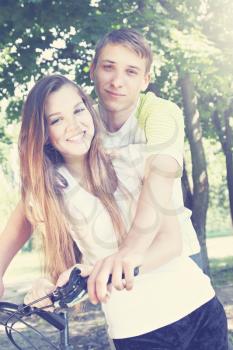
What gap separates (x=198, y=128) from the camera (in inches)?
407

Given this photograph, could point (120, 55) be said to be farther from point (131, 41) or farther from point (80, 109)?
point (80, 109)

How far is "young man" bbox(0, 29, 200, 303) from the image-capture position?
1.50 m

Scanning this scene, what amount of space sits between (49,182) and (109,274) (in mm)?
646

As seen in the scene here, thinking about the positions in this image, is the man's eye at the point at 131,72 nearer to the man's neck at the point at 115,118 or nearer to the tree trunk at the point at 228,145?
the man's neck at the point at 115,118

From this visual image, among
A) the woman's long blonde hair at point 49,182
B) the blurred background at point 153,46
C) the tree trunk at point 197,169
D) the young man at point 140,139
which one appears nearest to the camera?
the young man at point 140,139

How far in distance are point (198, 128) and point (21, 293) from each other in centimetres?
623

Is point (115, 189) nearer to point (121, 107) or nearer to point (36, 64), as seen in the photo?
point (121, 107)

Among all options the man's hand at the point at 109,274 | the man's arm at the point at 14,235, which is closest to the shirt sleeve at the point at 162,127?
→ the man's arm at the point at 14,235

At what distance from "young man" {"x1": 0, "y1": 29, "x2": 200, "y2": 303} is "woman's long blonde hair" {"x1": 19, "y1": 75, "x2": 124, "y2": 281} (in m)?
0.14

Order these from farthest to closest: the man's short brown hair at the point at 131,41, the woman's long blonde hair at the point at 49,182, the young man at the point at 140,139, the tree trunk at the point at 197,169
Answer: the tree trunk at the point at 197,169
the man's short brown hair at the point at 131,41
the woman's long blonde hair at the point at 49,182
the young man at the point at 140,139

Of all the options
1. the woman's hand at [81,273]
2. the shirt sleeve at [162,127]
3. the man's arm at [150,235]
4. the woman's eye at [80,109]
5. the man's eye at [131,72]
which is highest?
the man's eye at [131,72]

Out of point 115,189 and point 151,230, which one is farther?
point 115,189

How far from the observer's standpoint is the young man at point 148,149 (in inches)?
A: 59.0

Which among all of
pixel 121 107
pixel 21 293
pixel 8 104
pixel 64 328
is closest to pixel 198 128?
pixel 8 104
